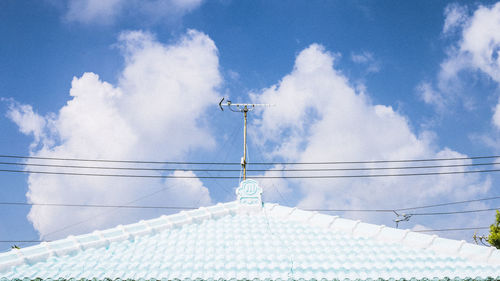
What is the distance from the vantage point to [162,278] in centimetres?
1071

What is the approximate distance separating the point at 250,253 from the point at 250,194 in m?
3.87

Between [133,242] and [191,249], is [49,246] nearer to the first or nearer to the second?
[133,242]

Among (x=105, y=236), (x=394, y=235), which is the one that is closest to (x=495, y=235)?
(x=394, y=235)

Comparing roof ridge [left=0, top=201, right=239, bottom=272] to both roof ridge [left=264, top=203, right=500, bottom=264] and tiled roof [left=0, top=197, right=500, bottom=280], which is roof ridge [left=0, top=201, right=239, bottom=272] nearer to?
tiled roof [left=0, top=197, right=500, bottom=280]

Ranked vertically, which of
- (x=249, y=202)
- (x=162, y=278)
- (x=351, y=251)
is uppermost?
(x=249, y=202)

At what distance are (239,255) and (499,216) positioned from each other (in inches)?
979

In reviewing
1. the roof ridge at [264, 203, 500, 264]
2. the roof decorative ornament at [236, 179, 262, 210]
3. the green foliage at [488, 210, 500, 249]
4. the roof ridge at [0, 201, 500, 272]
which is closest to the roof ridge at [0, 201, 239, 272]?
the roof ridge at [0, 201, 500, 272]

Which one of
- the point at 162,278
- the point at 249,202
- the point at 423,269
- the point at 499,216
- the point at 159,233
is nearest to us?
the point at 162,278

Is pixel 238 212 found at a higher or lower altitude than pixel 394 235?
higher

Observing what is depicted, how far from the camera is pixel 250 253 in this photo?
12008 mm

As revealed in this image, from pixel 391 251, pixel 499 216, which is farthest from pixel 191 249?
pixel 499 216

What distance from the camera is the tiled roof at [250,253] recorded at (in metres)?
11.1

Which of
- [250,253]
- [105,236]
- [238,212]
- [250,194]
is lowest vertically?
[250,253]

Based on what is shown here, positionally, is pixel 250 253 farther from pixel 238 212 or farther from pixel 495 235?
pixel 495 235
